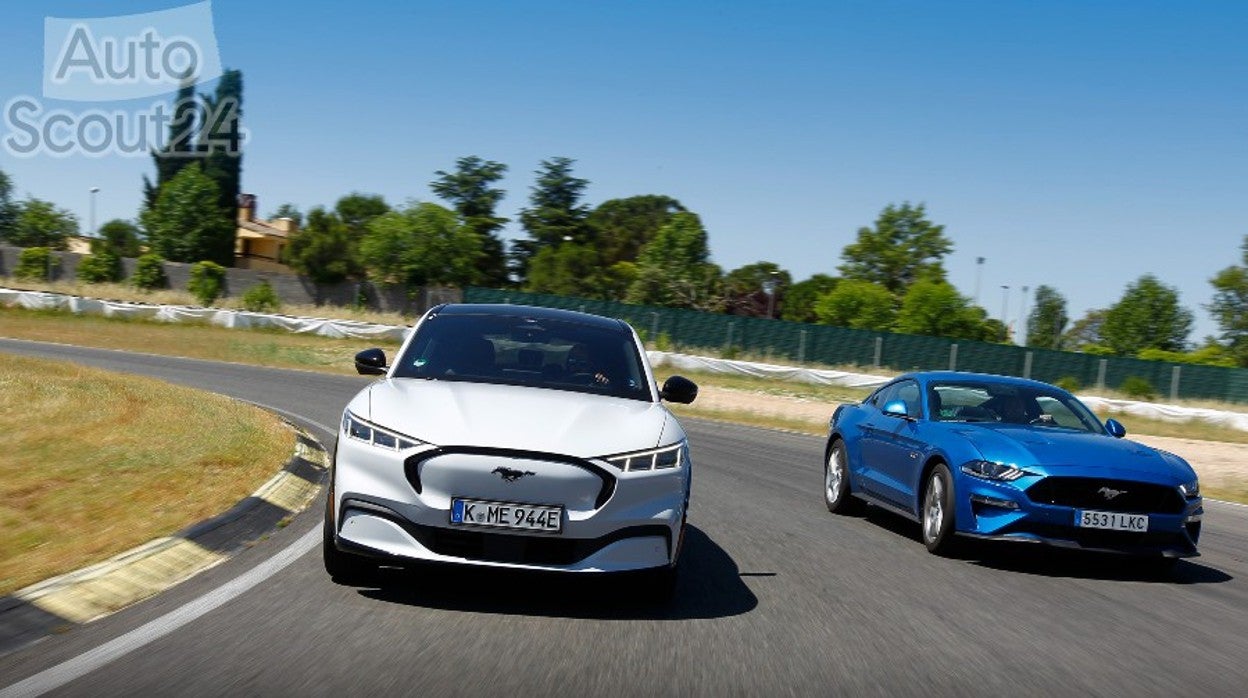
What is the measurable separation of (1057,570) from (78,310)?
46.7 m

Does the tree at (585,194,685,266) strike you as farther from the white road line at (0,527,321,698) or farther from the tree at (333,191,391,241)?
the white road line at (0,527,321,698)

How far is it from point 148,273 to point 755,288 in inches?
2434

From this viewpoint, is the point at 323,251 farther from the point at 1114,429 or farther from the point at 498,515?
the point at 498,515

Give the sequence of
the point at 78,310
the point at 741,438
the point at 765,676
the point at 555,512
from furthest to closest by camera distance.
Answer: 1. the point at 78,310
2. the point at 741,438
3. the point at 555,512
4. the point at 765,676

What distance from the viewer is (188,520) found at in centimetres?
823

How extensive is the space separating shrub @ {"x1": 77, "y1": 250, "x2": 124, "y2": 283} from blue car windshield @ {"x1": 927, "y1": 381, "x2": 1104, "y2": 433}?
7111 cm

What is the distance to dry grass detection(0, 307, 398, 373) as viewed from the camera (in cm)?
3947

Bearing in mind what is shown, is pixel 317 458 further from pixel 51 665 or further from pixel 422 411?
pixel 51 665

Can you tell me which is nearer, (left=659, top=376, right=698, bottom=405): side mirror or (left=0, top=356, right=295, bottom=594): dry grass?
(left=0, top=356, right=295, bottom=594): dry grass

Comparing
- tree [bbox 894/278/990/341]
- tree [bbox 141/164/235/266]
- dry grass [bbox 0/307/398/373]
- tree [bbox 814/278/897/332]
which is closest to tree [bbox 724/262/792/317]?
tree [bbox 814/278/897/332]

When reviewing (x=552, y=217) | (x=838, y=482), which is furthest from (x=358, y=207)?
(x=838, y=482)

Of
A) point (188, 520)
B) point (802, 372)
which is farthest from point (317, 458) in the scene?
point (802, 372)

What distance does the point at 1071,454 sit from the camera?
30.3 feet

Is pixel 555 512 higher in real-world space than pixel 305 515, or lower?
higher
